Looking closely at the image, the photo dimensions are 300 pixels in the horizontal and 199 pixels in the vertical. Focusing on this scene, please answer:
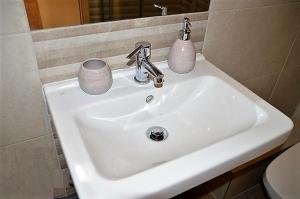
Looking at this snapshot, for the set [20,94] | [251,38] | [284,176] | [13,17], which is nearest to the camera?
[13,17]

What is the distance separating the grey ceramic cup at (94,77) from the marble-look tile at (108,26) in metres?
0.08

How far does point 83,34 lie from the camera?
69cm

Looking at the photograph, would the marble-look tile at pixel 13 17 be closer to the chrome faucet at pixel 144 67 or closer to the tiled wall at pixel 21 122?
the tiled wall at pixel 21 122

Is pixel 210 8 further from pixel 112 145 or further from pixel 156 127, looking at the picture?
pixel 112 145

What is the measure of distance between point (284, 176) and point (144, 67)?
0.89 metres

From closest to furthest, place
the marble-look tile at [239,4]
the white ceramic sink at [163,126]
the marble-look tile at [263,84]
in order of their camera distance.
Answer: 1. the white ceramic sink at [163,126]
2. the marble-look tile at [239,4]
3. the marble-look tile at [263,84]

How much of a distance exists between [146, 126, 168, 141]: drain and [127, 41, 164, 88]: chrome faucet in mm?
133

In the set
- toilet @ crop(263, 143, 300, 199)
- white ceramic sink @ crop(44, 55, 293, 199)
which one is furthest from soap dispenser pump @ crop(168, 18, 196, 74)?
toilet @ crop(263, 143, 300, 199)

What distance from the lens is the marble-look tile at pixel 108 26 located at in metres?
0.64

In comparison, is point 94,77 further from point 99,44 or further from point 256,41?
point 256,41

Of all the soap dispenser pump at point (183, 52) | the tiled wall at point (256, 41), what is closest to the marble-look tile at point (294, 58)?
the tiled wall at point (256, 41)

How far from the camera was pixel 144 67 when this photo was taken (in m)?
0.75

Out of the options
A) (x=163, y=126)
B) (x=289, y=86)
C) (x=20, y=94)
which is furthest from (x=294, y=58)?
(x=20, y=94)

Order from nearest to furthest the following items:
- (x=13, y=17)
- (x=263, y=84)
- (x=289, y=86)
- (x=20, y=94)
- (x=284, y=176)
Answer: (x=13, y=17) → (x=20, y=94) → (x=284, y=176) → (x=263, y=84) → (x=289, y=86)
